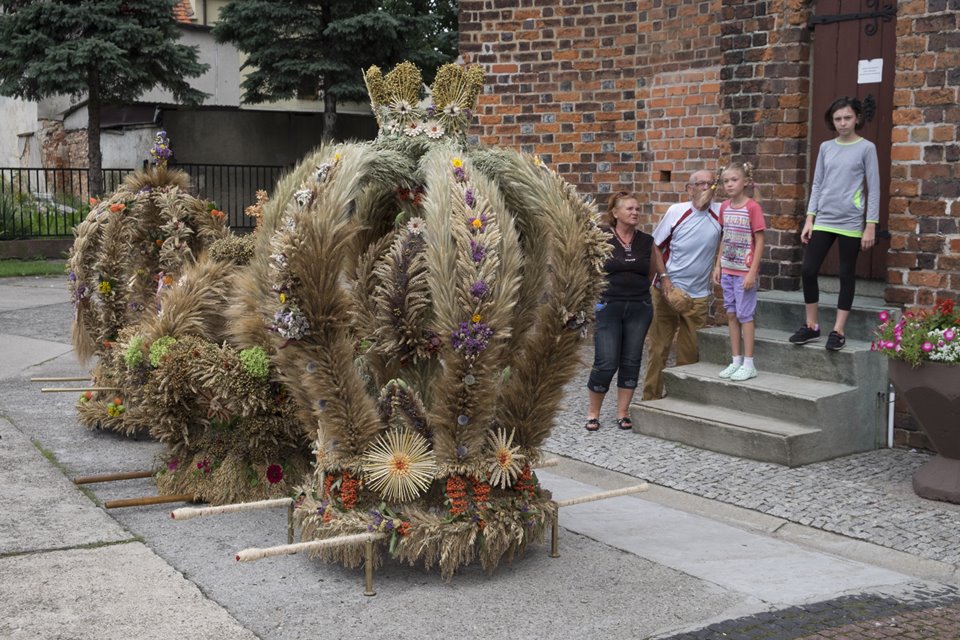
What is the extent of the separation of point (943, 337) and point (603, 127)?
5648 millimetres

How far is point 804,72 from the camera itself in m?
9.02

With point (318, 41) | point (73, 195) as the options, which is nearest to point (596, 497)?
point (318, 41)

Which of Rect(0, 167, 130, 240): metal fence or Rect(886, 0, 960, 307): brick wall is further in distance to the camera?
Rect(0, 167, 130, 240): metal fence

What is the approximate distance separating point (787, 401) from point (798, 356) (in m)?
0.59

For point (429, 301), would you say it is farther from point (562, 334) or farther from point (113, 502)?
point (113, 502)

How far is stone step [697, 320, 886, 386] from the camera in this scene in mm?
7848

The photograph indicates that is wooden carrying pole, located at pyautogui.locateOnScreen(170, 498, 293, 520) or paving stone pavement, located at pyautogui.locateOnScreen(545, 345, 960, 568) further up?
wooden carrying pole, located at pyautogui.locateOnScreen(170, 498, 293, 520)

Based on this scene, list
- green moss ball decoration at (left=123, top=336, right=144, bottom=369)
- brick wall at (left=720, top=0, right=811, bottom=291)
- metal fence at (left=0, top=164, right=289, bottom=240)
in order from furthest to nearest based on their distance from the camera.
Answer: metal fence at (left=0, top=164, right=289, bottom=240)
brick wall at (left=720, top=0, right=811, bottom=291)
green moss ball decoration at (left=123, top=336, right=144, bottom=369)

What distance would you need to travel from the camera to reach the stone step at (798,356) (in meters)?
7.85

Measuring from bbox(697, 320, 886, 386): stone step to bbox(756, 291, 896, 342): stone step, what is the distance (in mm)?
65

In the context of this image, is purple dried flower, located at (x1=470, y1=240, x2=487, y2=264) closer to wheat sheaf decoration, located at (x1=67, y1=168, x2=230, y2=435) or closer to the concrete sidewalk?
the concrete sidewalk

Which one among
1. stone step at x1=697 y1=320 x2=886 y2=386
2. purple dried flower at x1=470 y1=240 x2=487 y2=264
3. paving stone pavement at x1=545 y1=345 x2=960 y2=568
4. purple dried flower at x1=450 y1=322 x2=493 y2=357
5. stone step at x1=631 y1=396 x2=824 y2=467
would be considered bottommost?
paving stone pavement at x1=545 y1=345 x2=960 y2=568

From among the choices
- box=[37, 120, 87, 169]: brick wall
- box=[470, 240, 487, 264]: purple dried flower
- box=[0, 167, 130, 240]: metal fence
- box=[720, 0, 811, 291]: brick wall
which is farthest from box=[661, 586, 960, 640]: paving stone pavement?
box=[37, 120, 87, 169]: brick wall

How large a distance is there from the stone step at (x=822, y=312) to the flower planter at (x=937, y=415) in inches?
50.5
